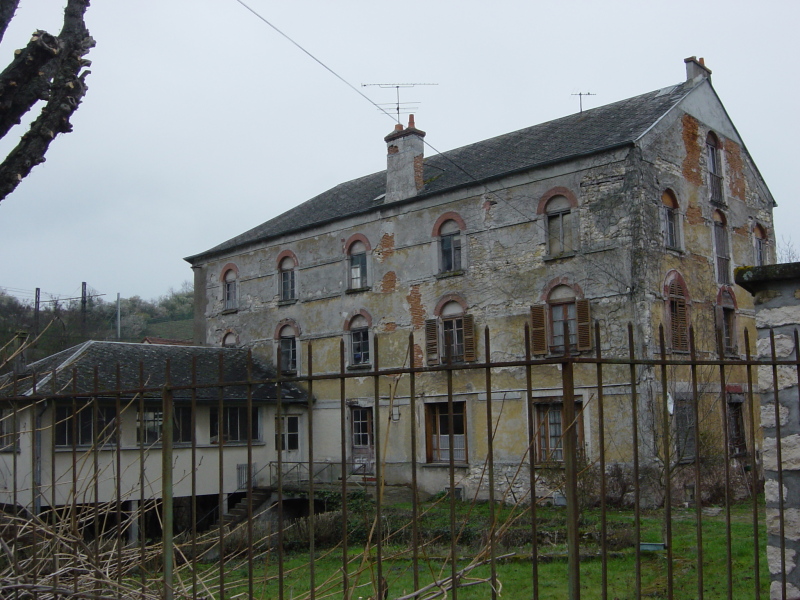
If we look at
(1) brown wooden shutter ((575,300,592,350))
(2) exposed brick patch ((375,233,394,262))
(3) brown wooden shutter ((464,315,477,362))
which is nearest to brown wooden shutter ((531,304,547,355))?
(1) brown wooden shutter ((575,300,592,350))

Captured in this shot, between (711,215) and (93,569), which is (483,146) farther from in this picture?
(93,569)

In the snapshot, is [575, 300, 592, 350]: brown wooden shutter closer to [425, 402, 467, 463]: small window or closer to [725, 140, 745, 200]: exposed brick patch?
[425, 402, 467, 463]: small window

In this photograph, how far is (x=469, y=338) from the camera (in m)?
22.7

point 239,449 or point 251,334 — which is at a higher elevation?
point 251,334

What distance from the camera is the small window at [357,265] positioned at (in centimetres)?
2588

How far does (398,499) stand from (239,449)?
5.17m

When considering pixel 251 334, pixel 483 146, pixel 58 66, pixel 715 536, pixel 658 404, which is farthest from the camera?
pixel 251 334

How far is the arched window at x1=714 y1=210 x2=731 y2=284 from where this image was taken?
22.3m

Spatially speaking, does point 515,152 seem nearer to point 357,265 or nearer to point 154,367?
point 357,265

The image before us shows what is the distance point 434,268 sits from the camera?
23.7m

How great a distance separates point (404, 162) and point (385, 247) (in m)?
2.76

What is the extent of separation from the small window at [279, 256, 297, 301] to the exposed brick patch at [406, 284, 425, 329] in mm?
5439

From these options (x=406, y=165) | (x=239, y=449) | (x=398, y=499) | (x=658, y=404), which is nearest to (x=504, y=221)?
(x=406, y=165)

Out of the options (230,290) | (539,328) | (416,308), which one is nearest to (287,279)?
(230,290)
